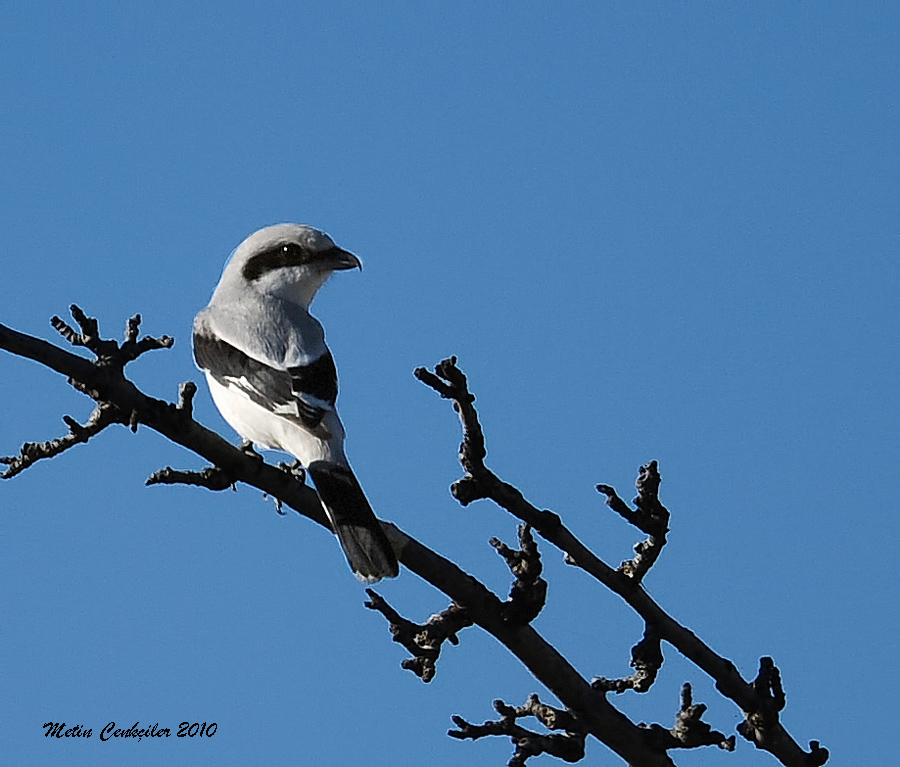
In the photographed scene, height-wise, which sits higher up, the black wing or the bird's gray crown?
the bird's gray crown

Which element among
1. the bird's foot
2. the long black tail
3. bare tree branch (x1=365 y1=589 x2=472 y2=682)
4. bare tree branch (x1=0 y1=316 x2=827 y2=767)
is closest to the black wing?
the bird's foot

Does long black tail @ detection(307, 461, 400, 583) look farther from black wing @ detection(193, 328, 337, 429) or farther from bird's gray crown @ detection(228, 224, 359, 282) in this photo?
bird's gray crown @ detection(228, 224, 359, 282)

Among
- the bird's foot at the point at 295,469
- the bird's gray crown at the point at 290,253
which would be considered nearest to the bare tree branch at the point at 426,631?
the bird's foot at the point at 295,469

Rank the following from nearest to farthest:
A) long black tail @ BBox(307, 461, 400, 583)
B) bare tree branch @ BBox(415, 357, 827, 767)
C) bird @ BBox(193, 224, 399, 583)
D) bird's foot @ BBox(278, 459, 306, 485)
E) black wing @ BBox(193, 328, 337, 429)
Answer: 1. bare tree branch @ BBox(415, 357, 827, 767)
2. long black tail @ BBox(307, 461, 400, 583)
3. bird @ BBox(193, 224, 399, 583)
4. black wing @ BBox(193, 328, 337, 429)
5. bird's foot @ BBox(278, 459, 306, 485)

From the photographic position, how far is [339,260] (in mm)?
7590

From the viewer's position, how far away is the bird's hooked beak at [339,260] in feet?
24.9

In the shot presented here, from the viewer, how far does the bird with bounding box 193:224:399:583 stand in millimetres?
5012

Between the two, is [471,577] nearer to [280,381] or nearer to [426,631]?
[426,631]

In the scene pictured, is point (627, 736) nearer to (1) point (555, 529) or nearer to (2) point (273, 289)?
(1) point (555, 529)

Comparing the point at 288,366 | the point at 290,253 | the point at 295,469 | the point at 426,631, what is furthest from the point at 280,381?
the point at 426,631

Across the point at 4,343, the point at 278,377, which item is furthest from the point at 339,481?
the point at 4,343

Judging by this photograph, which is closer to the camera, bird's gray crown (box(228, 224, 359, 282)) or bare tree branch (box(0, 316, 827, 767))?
bare tree branch (box(0, 316, 827, 767))

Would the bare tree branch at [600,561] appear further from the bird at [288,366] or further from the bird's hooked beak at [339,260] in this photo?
the bird's hooked beak at [339,260]

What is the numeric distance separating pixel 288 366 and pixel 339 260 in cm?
152
